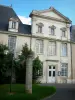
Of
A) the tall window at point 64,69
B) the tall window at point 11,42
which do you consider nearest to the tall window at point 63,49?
the tall window at point 64,69

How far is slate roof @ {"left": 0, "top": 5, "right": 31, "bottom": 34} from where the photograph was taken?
2594cm

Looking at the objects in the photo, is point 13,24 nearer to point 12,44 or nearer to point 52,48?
point 12,44

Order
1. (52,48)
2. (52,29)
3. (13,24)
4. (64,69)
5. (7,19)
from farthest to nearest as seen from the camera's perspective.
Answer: (52,29), (64,69), (52,48), (7,19), (13,24)

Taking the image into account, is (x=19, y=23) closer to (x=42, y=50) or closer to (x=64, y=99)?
(x=42, y=50)

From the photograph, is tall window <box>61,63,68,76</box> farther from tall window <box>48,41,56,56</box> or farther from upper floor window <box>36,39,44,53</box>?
upper floor window <box>36,39,44,53</box>

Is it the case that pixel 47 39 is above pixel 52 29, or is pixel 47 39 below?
below

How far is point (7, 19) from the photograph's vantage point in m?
27.1

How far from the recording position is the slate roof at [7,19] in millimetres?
25936

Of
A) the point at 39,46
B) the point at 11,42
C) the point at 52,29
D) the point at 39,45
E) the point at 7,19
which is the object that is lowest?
the point at 39,46

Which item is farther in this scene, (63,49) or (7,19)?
(63,49)

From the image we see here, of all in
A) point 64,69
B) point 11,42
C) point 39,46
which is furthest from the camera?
point 64,69

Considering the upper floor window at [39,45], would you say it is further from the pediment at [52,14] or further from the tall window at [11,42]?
the pediment at [52,14]

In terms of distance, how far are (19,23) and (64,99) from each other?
1787 centimetres

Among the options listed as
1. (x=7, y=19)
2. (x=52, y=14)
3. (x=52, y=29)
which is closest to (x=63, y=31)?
(x=52, y=29)
